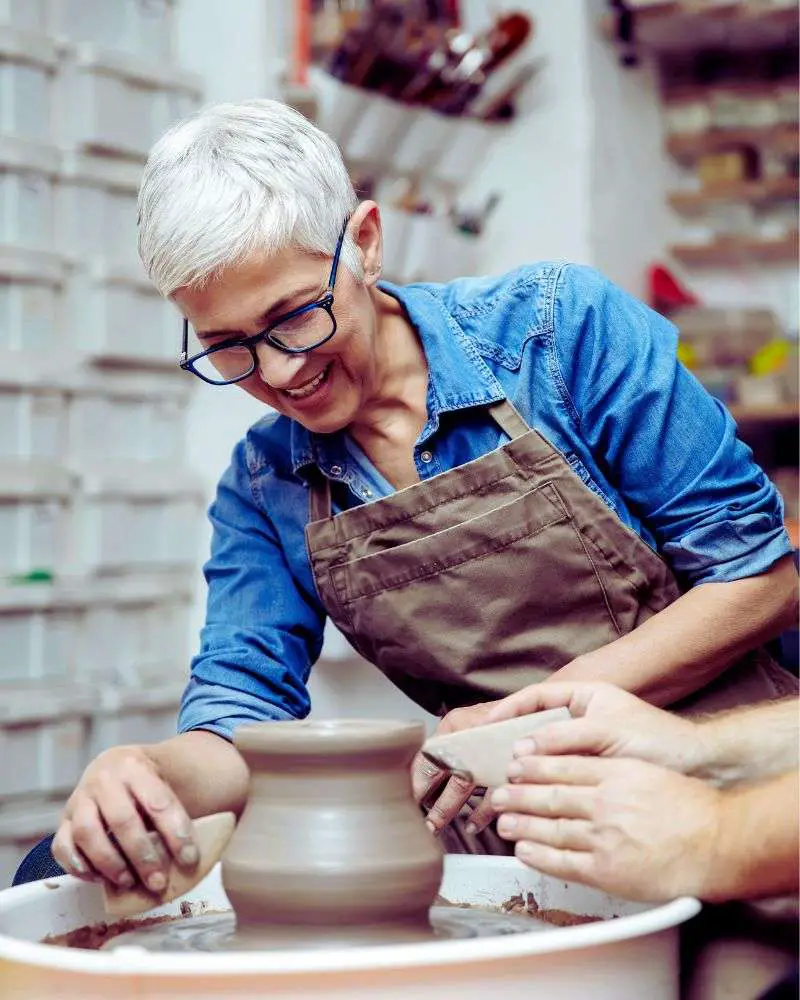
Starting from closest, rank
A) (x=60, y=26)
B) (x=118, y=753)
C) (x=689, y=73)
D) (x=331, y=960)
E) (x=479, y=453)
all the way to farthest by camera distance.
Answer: (x=331, y=960), (x=118, y=753), (x=479, y=453), (x=60, y=26), (x=689, y=73)

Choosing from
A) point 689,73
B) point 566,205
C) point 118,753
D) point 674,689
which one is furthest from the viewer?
point 689,73

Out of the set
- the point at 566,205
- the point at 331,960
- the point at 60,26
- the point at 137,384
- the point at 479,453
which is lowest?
the point at 331,960

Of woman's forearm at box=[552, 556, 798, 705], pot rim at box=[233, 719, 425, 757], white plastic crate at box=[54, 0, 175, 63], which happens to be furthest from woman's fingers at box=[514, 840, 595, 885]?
white plastic crate at box=[54, 0, 175, 63]

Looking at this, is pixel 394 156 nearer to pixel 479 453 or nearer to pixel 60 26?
pixel 60 26

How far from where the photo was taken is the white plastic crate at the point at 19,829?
283 cm

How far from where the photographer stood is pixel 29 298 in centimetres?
299

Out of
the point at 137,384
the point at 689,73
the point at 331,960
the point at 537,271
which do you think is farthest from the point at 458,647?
the point at 689,73

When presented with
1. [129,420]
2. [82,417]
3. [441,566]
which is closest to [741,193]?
[129,420]

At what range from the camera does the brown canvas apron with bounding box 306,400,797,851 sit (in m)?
1.57

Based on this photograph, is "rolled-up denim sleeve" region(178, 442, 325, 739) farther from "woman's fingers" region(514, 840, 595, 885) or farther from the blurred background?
the blurred background

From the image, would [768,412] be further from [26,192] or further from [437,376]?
[437,376]

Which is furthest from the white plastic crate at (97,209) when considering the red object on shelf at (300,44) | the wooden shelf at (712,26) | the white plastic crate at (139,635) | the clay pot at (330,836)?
the clay pot at (330,836)

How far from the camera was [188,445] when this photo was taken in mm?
3355

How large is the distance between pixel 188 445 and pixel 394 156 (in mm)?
924
